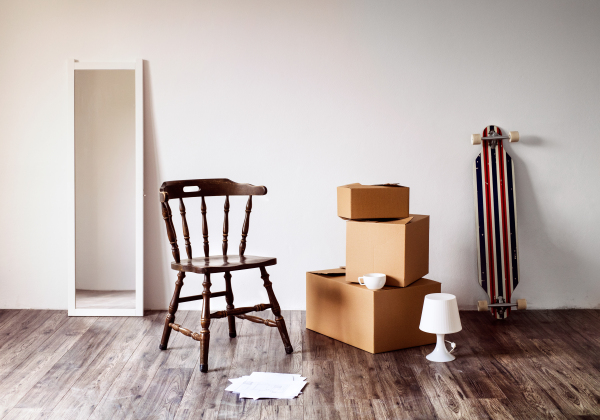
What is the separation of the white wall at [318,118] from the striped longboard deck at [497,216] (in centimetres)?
8

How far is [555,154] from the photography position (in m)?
3.21

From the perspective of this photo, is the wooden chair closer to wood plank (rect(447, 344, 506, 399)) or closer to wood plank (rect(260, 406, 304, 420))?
wood plank (rect(260, 406, 304, 420))

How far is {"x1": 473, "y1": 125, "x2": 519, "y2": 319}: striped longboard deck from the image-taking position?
10.4 ft

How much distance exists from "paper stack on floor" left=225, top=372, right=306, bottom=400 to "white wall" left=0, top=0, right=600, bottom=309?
109cm

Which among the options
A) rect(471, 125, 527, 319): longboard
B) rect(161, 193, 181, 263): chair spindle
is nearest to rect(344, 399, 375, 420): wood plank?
rect(161, 193, 181, 263): chair spindle

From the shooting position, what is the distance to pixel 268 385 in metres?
2.11

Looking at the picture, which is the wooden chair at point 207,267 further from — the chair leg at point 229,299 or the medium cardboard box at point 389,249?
the medium cardboard box at point 389,249

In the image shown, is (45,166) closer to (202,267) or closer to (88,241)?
(88,241)

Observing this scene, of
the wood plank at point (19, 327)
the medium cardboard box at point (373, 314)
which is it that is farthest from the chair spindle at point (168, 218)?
the wood plank at point (19, 327)

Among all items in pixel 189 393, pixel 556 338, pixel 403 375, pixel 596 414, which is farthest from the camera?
pixel 556 338

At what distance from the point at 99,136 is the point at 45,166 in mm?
393

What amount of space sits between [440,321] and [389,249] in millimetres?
389

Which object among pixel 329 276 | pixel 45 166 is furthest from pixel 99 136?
pixel 329 276

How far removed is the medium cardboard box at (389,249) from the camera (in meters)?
2.48
